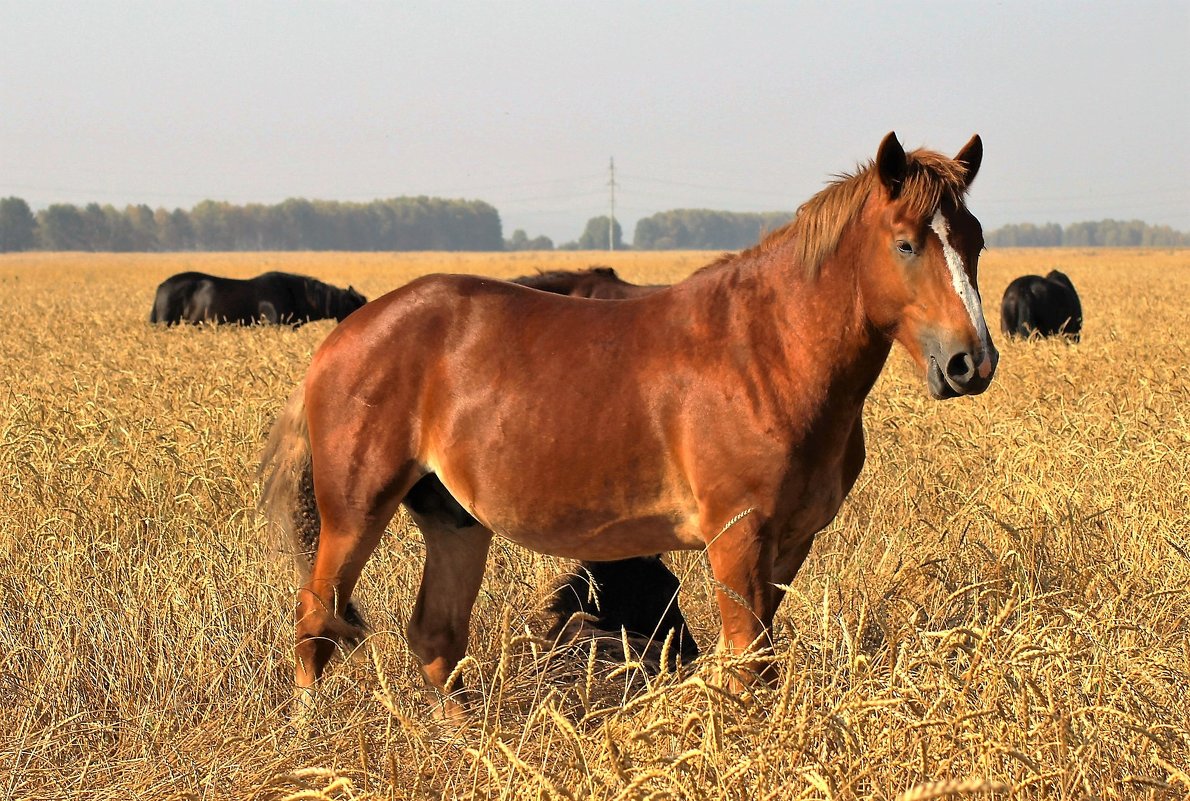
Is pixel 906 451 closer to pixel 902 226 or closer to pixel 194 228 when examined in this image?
pixel 902 226

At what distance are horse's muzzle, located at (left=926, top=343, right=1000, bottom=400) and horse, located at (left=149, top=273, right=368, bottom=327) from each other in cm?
1810

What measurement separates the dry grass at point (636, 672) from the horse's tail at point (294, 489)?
0.13 metres

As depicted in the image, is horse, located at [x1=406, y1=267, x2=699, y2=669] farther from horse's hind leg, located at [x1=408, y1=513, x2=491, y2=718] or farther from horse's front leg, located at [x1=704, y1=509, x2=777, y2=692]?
horse's front leg, located at [x1=704, y1=509, x2=777, y2=692]

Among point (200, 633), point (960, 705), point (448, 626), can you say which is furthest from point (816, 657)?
point (200, 633)

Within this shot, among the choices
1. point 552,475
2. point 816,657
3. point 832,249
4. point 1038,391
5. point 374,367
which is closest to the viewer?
point 816,657

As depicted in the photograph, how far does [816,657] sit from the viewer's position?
2961 millimetres

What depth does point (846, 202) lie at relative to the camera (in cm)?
339

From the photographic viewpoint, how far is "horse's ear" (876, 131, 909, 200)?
3133mm

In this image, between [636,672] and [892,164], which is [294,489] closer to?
[636,672]

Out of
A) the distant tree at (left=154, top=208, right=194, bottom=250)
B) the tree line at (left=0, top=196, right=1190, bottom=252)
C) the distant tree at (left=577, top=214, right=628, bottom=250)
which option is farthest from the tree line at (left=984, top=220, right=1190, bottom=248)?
the distant tree at (left=154, top=208, right=194, bottom=250)

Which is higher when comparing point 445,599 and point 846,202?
point 846,202

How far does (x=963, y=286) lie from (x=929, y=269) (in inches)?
4.5

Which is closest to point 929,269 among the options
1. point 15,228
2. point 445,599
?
point 445,599

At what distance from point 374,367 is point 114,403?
14.6 ft
